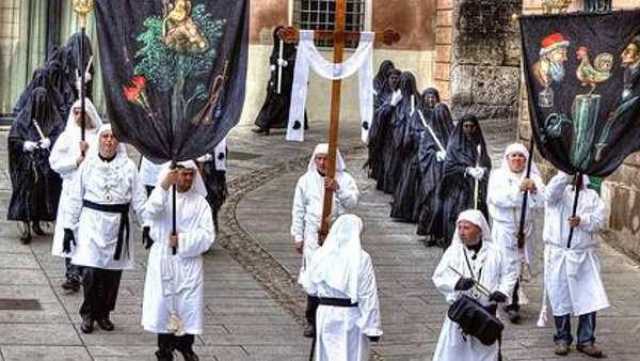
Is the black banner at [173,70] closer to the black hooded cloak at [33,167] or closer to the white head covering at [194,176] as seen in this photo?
the white head covering at [194,176]

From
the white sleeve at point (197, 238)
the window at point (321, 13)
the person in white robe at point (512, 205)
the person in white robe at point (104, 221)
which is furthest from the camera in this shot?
the window at point (321, 13)

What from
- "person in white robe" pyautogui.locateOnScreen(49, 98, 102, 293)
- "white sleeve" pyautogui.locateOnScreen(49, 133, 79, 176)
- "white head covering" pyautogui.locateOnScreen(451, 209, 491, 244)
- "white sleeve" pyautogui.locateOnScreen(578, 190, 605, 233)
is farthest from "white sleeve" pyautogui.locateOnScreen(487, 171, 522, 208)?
"white sleeve" pyautogui.locateOnScreen(49, 133, 79, 176)

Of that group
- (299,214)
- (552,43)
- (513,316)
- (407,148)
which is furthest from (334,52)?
(407,148)

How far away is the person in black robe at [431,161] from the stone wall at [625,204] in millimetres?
2112

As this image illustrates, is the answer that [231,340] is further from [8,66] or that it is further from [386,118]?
[8,66]

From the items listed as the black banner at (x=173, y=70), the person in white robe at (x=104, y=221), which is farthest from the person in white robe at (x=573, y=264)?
the person in white robe at (x=104, y=221)

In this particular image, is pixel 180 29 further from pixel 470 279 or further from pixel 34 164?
pixel 34 164

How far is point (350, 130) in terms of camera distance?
27234 millimetres

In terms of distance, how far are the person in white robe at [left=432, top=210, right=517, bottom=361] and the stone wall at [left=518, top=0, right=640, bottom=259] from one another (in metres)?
6.03

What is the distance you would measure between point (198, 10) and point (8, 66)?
1572 centimetres

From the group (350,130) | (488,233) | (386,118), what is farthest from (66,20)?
(488,233)

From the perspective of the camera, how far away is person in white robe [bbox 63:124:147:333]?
1192cm

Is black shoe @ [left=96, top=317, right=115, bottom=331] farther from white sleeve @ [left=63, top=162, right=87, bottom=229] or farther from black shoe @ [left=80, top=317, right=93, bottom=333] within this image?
white sleeve @ [left=63, top=162, right=87, bottom=229]

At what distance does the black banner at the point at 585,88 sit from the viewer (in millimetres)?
11695
